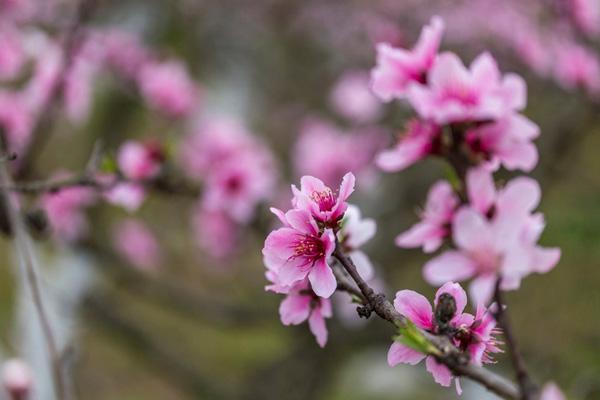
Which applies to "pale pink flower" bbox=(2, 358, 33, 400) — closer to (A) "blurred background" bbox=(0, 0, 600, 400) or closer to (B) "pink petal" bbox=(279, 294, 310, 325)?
(A) "blurred background" bbox=(0, 0, 600, 400)

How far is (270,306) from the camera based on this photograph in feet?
9.77

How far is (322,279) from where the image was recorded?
555 millimetres

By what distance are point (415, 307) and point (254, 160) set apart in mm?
1033

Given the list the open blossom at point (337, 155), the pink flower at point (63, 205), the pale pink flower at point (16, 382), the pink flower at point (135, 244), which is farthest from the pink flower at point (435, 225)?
the pink flower at point (135, 244)

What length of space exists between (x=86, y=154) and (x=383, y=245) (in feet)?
5.33

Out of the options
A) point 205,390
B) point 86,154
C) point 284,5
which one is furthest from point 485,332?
point 284,5

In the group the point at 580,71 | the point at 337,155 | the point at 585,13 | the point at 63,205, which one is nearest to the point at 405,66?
the point at 580,71

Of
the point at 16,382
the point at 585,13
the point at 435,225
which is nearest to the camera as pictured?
the point at 435,225

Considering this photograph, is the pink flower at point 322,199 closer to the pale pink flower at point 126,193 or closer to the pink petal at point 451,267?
the pink petal at point 451,267

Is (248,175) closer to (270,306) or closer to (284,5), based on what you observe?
(270,306)

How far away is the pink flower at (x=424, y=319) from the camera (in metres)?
0.55

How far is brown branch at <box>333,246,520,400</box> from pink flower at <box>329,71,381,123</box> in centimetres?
237

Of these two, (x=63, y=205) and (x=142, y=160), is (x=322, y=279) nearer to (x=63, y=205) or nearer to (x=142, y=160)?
(x=142, y=160)

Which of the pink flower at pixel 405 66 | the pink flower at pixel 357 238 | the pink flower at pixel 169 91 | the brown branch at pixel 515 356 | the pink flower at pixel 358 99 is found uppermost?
the pink flower at pixel 358 99
